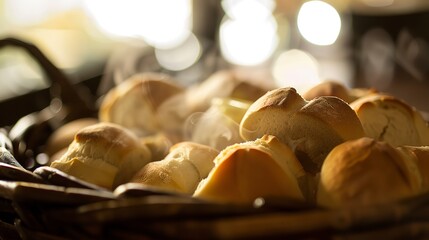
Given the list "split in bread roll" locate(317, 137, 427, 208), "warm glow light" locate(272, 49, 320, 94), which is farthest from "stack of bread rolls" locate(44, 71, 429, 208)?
"warm glow light" locate(272, 49, 320, 94)

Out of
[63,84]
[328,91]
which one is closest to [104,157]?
[328,91]

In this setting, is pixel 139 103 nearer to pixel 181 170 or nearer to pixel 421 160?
pixel 181 170

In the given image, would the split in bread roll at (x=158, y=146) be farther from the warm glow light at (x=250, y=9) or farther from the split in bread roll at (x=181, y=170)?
the warm glow light at (x=250, y=9)

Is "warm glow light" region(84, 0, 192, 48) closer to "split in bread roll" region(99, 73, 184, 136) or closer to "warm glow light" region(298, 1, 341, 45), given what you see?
"warm glow light" region(298, 1, 341, 45)

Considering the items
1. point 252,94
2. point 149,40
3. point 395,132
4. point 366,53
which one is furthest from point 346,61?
point 395,132

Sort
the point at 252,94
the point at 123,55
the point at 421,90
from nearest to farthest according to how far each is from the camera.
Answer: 1. the point at 252,94
2. the point at 123,55
3. the point at 421,90

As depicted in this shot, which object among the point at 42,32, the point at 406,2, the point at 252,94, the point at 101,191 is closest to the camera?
the point at 101,191

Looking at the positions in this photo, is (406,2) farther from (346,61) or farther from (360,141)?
(360,141)

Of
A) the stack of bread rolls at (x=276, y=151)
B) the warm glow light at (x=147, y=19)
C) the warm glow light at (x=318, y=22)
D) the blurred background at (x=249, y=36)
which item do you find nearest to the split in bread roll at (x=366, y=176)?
the stack of bread rolls at (x=276, y=151)
